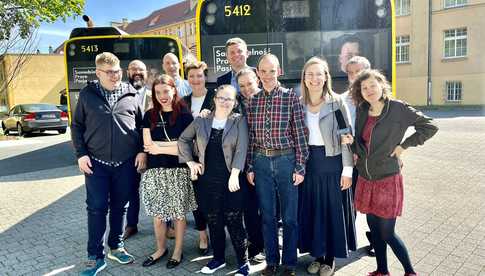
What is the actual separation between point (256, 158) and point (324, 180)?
0.62m

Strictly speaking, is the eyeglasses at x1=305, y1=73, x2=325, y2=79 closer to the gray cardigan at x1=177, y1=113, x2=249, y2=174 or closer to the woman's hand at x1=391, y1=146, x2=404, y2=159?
the gray cardigan at x1=177, y1=113, x2=249, y2=174

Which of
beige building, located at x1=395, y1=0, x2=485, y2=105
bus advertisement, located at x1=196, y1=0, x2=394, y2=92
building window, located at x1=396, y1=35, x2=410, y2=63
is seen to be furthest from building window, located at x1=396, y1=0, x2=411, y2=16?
bus advertisement, located at x1=196, y1=0, x2=394, y2=92

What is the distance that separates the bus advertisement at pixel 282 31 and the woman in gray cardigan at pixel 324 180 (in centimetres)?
241

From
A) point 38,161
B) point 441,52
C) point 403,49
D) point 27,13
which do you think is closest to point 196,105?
point 38,161

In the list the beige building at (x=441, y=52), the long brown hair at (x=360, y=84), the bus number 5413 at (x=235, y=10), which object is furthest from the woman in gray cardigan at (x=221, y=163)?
the beige building at (x=441, y=52)

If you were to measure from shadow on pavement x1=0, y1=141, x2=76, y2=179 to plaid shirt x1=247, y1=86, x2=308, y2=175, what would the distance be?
6.76 meters

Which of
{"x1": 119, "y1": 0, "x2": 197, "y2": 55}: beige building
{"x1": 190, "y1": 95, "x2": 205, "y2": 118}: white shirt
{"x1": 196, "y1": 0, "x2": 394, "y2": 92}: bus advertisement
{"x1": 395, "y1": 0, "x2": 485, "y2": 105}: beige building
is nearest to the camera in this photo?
{"x1": 190, "y1": 95, "x2": 205, "y2": 118}: white shirt

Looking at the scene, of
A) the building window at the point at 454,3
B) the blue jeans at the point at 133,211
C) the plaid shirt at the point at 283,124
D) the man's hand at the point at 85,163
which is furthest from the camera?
the building window at the point at 454,3

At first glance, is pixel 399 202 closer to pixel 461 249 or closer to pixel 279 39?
pixel 461 249

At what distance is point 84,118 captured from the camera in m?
3.54

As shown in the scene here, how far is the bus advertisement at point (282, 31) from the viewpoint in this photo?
5.57 metres

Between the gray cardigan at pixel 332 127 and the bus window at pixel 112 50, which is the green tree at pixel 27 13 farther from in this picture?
the gray cardigan at pixel 332 127

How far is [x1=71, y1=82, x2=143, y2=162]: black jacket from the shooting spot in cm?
349

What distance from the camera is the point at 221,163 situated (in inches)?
133
